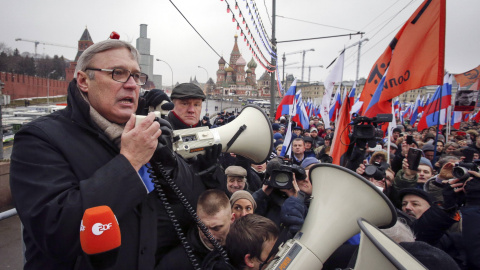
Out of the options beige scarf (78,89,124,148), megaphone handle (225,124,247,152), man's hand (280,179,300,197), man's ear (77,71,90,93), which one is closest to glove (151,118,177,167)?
beige scarf (78,89,124,148)

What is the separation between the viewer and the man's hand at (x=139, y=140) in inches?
42.5

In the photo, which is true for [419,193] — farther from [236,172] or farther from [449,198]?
[236,172]

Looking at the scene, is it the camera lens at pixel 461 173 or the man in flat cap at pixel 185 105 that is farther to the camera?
the man in flat cap at pixel 185 105

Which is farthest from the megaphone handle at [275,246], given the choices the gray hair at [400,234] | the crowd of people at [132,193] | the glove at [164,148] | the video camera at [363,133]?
the video camera at [363,133]

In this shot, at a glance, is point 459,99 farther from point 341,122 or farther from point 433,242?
point 433,242

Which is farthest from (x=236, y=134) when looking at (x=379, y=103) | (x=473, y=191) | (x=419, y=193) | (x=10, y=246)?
(x=10, y=246)

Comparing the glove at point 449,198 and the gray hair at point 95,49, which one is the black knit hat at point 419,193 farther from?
the gray hair at point 95,49

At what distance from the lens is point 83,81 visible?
1276mm

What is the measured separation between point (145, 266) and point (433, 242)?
2.04 m

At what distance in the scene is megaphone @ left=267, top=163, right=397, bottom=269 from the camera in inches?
63.9

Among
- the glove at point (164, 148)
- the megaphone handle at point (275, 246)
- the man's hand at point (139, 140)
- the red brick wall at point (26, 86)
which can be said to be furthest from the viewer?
the red brick wall at point (26, 86)

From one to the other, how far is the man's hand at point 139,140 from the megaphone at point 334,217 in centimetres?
93

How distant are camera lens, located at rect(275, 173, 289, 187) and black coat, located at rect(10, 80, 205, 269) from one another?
123cm

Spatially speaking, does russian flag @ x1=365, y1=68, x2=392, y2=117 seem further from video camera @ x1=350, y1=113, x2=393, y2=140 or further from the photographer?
the photographer
